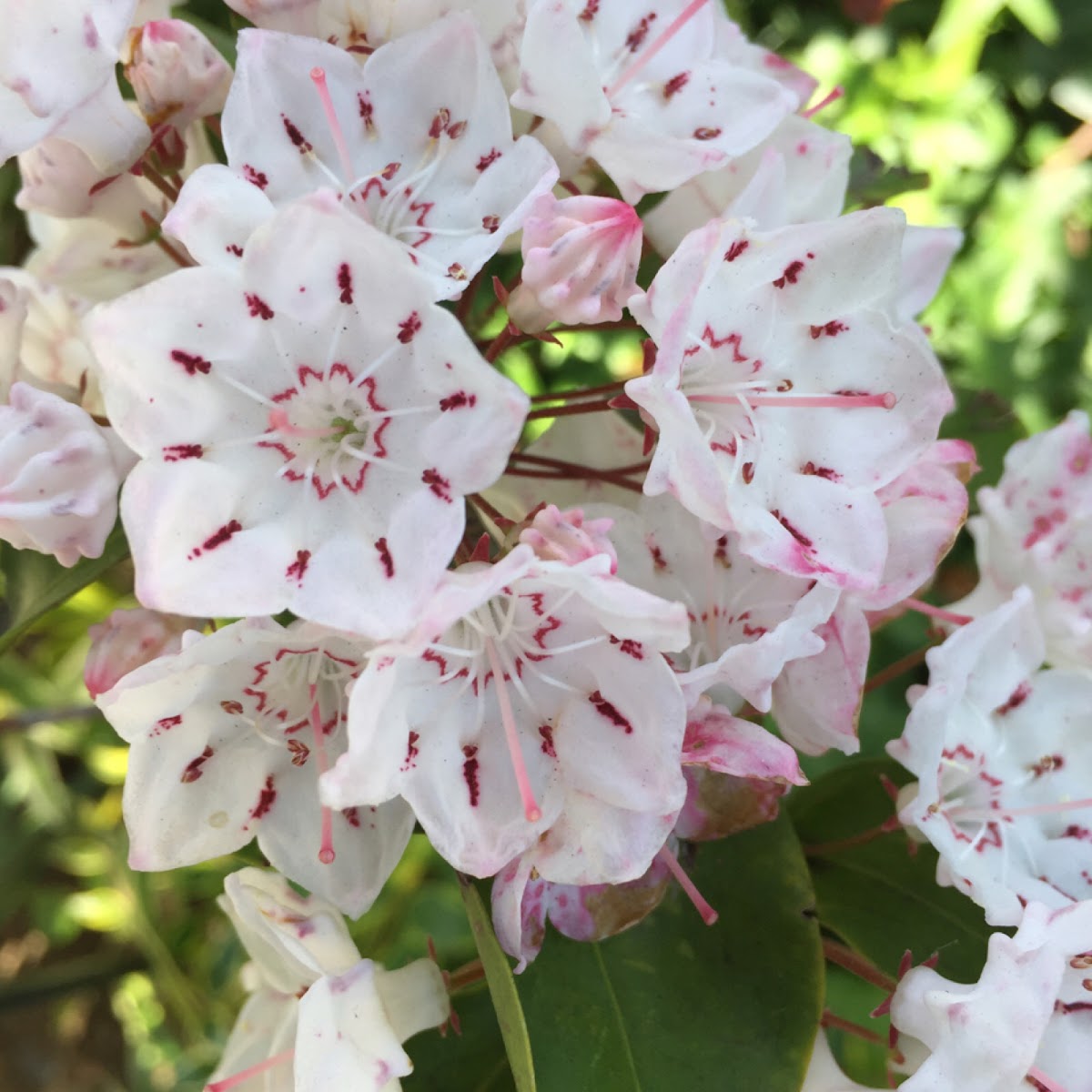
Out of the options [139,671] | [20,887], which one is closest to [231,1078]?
[139,671]

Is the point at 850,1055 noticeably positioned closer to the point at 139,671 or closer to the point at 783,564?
the point at 783,564

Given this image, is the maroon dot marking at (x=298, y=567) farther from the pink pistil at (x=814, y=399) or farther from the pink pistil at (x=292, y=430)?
the pink pistil at (x=814, y=399)

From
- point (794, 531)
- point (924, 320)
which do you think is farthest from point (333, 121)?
point (924, 320)

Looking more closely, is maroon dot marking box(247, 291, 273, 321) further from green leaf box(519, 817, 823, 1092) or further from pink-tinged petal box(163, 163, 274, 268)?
green leaf box(519, 817, 823, 1092)

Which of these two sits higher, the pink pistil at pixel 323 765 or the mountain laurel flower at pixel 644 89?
the mountain laurel flower at pixel 644 89

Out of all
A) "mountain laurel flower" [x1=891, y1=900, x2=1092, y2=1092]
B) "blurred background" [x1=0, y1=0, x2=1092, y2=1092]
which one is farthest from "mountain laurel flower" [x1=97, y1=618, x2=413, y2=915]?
"blurred background" [x1=0, y1=0, x2=1092, y2=1092]

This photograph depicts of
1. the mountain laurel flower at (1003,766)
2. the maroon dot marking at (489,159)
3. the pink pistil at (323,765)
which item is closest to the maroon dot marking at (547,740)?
the pink pistil at (323,765)

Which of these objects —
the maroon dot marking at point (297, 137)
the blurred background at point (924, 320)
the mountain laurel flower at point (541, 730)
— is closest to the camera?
the mountain laurel flower at point (541, 730)
